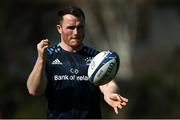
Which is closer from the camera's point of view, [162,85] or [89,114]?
[89,114]

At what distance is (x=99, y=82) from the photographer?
9891 millimetres

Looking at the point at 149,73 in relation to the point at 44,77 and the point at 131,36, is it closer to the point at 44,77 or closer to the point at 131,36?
the point at 131,36

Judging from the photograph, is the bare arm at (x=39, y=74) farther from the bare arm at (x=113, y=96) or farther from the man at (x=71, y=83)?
the bare arm at (x=113, y=96)

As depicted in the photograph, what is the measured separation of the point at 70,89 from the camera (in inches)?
394

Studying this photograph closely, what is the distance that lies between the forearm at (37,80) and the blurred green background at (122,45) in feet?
44.2

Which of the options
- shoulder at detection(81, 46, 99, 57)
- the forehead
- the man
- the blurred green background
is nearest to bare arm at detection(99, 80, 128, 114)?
the man

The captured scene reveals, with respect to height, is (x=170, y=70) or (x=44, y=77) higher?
(x=44, y=77)

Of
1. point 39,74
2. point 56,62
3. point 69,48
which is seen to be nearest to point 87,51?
point 69,48

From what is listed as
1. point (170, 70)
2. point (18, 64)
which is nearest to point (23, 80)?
point (18, 64)

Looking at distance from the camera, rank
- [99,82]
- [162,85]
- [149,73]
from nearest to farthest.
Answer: [99,82], [162,85], [149,73]

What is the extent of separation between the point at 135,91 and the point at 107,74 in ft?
54.4

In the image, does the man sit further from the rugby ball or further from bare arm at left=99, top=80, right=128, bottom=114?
the rugby ball

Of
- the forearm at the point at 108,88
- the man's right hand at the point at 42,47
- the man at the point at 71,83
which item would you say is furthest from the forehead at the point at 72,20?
the forearm at the point at 108,88

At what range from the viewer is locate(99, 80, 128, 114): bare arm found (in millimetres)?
9914
